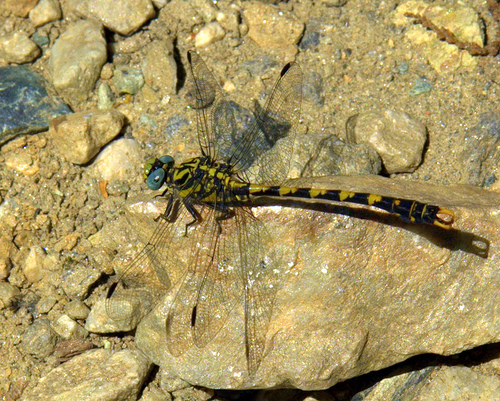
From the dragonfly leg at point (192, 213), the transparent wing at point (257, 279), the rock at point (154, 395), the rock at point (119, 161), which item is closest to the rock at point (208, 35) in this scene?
the rock at point (119, 161)

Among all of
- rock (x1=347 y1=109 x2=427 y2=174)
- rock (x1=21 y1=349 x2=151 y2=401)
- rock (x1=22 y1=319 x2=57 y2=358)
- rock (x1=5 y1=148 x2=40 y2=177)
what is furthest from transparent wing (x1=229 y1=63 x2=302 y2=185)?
rock (x1=22 y1=319 x2=57 y2=358)

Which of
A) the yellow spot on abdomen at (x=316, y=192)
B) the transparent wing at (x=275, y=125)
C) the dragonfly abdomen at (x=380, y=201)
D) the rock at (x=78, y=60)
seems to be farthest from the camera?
the rock at (x=78, y=60)

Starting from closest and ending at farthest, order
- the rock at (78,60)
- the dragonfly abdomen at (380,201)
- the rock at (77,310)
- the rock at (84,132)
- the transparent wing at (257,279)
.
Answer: the dragonfly abdomen at (380,201) → the transparent wing at (257,279) → the rock at (77,310) → the rock at (84,132) → the rock at (78,60)

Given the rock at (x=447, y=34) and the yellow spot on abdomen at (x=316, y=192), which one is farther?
the rock at (x=447, y=34)

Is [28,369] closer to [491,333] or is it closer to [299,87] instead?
[299,87]

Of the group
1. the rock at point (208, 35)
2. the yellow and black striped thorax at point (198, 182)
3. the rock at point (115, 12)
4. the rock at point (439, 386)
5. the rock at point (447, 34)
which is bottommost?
the rock at point (439, 386)

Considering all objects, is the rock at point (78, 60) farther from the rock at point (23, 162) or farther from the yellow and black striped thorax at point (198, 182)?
the yellow and black striped thorax at point (198, 182)

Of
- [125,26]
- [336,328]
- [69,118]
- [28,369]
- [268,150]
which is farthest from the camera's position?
[125,26]

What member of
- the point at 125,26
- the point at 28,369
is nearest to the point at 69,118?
the point at 125,26
